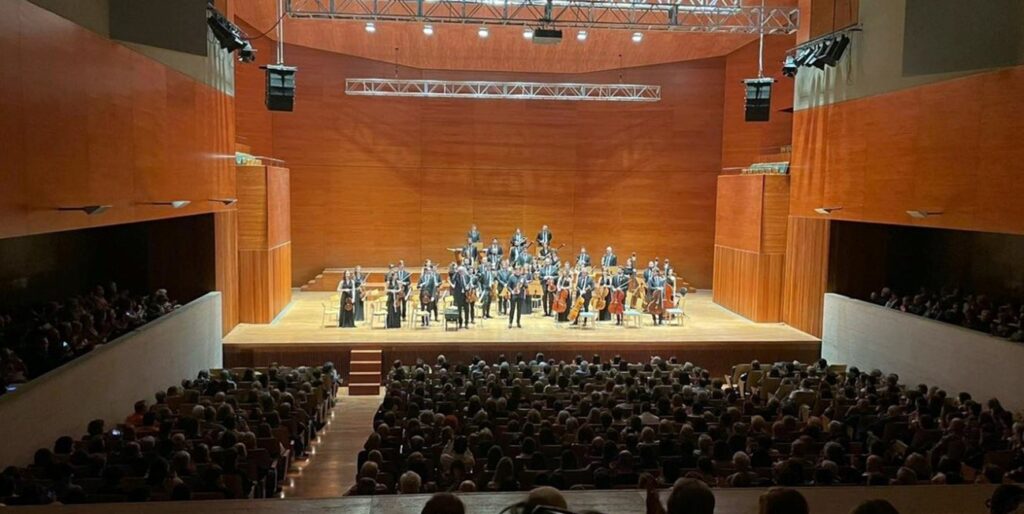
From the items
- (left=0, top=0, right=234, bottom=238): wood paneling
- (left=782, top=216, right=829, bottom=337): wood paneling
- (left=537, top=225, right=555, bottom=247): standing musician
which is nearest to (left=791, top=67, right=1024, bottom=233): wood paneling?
(left=782, top=216, right=829, bottom=337): wood paneling

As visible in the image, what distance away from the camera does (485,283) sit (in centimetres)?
1611

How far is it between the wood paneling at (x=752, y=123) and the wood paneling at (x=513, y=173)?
0.43 m

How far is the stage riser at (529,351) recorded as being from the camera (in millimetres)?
13602

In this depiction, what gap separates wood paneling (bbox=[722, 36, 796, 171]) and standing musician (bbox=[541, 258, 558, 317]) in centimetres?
624

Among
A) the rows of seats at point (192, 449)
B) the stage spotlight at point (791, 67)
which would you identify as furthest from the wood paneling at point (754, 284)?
the rows of seats at point (192, 449)

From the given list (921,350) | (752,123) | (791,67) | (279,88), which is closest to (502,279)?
(279,88)

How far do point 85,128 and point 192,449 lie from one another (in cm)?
Answer: 379

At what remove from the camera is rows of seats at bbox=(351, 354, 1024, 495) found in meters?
6.14

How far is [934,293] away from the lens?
1348cm

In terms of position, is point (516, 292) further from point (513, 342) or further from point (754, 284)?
point (754, 284)

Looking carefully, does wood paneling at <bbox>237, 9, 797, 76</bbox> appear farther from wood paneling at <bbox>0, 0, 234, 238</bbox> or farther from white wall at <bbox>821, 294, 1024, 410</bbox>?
white wall at <bbox>821, 294, 1024, 410</bbox>

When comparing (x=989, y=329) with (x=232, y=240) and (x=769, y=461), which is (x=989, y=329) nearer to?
(x=769, y=461)

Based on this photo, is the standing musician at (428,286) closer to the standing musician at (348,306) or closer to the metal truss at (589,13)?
the standing musician at (348,306)

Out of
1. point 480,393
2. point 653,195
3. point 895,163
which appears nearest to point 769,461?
point 480,393
